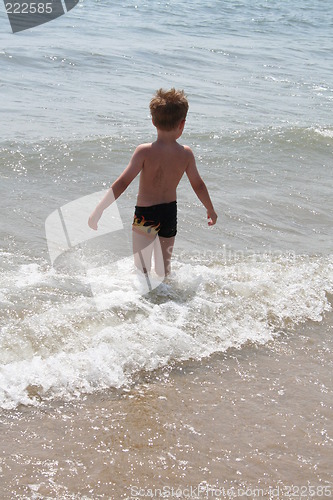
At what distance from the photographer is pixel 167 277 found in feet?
14.9

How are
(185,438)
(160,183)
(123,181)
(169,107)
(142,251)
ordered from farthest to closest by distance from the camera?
(142,251) → (160,183) → (123,181) → (169,107) → (185,438)

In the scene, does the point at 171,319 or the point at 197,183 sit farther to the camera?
the point at 197,183

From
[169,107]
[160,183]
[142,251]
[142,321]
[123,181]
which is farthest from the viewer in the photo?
[142,251]

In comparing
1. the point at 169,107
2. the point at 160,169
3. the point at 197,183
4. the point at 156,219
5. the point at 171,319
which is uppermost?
the point at 169,107

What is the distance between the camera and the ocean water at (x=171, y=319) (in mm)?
2717

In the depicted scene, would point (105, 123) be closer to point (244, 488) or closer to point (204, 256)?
point (204, 256)

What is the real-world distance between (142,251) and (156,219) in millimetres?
276

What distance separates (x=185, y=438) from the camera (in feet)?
9.41

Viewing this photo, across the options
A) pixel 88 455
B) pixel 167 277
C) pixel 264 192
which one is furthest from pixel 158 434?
pixel 264 192

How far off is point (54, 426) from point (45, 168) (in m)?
4.39

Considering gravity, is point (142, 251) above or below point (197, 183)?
below

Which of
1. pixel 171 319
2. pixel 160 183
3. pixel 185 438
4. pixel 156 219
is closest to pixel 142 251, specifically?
pixel 156 219

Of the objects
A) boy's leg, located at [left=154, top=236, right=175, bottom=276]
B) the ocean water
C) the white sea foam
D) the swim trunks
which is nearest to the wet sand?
the ocean water

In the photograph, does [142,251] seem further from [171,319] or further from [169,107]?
[169,107]
